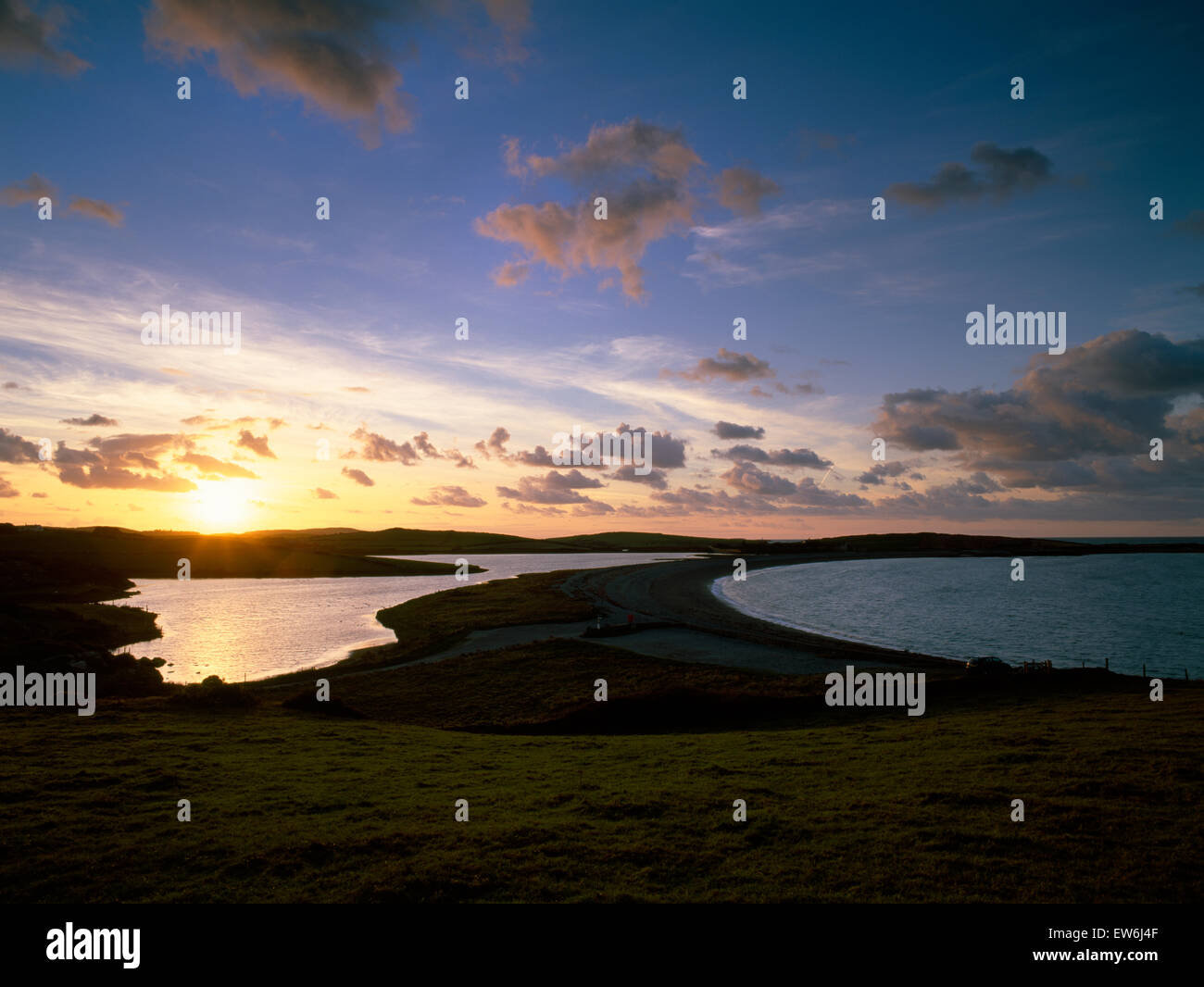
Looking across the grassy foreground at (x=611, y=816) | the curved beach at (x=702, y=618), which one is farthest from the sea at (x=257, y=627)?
the grassy foreground at (x=611, y=816)

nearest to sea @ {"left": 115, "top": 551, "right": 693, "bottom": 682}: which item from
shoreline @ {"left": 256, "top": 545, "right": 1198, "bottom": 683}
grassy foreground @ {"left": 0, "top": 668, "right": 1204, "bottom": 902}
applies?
shoreline @ {"left": 256, "top": 545, "right": 1198, "bottom": 683}

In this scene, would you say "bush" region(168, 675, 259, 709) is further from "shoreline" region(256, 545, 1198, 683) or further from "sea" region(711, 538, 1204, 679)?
"sea" region(711, 538, 1204, 679)

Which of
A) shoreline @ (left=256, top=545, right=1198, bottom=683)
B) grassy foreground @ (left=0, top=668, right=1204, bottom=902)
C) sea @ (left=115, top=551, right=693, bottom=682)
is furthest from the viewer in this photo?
sea @ (left=115, top=551, right=693, bottom=682)

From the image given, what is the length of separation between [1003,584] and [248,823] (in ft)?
675

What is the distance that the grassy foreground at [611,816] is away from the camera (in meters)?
15.5

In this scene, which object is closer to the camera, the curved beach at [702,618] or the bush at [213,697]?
the bush at [213,697]

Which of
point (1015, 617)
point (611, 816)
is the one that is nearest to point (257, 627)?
point (611, 816)

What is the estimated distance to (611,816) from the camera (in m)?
21.0

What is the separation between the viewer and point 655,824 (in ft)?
65.8

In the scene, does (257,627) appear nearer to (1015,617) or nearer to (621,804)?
(621,804)

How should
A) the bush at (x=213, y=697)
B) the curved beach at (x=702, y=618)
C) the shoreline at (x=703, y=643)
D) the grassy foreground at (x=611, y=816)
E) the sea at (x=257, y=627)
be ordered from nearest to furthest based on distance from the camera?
the grassy foreground at (x=611, y=816), the bush at (x=213, y=697), the shoreline at (x=703, y=643), the curved beach at (x=702, y=618), the sea at (x=257, y=627)

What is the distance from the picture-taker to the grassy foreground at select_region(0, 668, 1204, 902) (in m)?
15.5

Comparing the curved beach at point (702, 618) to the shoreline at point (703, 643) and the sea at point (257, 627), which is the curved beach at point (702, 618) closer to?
the shoreline at point (703, 643)

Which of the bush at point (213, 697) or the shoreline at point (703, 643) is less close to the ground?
the bush at point (213, 697)
